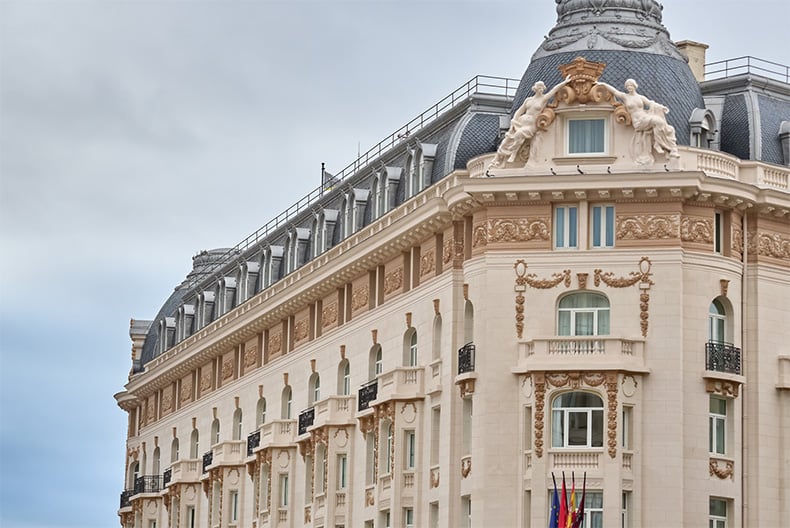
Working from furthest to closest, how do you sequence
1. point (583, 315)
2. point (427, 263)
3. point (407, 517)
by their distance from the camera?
point (427, 263), point (407, 517), point (583, 315)

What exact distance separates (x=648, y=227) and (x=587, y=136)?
394 centimetres

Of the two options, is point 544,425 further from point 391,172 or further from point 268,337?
point 268,337

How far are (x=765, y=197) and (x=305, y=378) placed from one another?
25499 millimetres

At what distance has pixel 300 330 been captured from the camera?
329 feet

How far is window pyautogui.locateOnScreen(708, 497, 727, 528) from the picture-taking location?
7881cm

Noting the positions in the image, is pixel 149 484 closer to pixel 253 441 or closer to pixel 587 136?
pixel 253 441

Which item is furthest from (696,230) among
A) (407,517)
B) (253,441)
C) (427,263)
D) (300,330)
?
(253,441)

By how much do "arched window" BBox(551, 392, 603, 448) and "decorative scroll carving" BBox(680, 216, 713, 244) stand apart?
6510 mm

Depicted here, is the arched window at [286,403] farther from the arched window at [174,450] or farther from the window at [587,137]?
the window at [587,137]

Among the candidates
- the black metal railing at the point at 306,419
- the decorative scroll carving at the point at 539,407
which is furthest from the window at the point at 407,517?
the black metal railing at the point at 306,419

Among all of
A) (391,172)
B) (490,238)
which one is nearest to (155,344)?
(391,172)

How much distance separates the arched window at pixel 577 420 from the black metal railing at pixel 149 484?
4541cm

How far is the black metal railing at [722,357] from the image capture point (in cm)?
7969

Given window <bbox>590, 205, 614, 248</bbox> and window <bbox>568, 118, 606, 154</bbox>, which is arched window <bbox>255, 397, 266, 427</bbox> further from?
window <bbox>568, 118, 606, 154</bbox>
